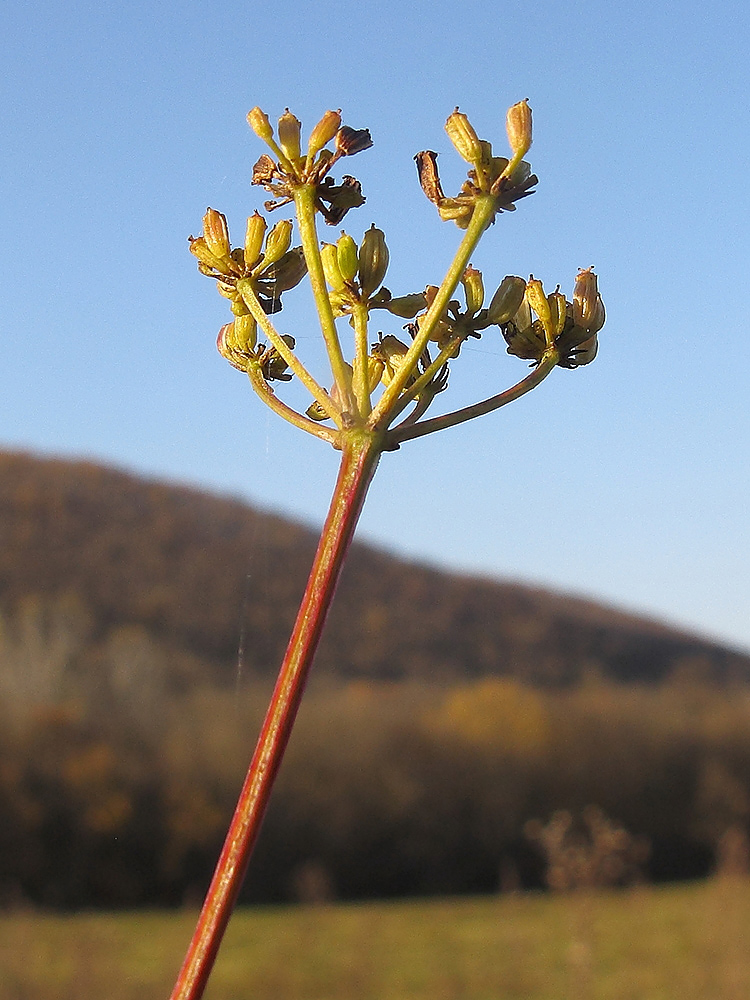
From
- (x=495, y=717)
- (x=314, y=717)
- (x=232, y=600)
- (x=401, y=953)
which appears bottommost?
(x=401, y=953)

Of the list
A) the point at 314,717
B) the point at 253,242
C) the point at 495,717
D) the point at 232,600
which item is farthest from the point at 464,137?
the point at 232,600

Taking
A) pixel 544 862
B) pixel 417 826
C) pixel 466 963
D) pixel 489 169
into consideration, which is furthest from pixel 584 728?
pixel 489 169

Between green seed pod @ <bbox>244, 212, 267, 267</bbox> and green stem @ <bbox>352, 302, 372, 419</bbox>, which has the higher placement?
green seed pod @ <bbox>244, 212, 267, 267</bbox>

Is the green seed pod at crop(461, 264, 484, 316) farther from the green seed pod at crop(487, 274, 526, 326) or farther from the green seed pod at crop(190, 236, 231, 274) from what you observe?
the green seed pod at crop(190, 236, 231, 274)

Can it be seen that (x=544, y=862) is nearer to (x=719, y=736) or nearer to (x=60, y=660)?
(x=719, y=736)

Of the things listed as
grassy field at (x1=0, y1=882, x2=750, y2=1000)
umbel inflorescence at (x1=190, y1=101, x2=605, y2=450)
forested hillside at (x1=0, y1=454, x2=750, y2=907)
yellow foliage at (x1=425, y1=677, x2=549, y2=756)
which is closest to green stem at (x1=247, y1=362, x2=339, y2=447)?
umbel inflorescence at (x1=190, y1=101, x2=605, y2=450)

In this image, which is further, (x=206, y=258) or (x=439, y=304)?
(x=206, y=258)

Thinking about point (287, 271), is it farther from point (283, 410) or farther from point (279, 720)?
point (279, 720)
